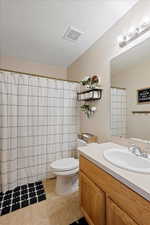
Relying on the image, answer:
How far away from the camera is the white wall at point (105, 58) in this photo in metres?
1.26

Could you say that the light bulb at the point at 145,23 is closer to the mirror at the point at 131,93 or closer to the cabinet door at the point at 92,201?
the mirror at the point at 131,93

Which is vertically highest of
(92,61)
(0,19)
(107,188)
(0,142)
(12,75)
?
(0,19)

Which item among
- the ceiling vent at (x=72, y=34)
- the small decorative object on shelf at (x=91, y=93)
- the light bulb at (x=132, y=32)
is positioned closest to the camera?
the light bulb at (x=132, y=32)

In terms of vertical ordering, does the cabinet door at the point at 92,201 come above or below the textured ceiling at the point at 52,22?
below

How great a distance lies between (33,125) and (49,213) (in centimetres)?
118

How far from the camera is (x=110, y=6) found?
1297mm

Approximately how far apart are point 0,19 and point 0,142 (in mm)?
1661

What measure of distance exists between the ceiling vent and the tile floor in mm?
2396

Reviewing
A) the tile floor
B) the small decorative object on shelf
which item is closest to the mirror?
the small decorative object on shelf

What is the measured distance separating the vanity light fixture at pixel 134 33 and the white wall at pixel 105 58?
5 cm

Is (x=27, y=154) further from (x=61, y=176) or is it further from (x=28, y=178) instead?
(x=61, y=176)

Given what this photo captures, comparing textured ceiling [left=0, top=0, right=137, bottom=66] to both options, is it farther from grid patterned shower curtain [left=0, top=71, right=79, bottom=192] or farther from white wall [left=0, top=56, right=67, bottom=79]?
grid patterned shower curtain [left=0, top=71, right=79, bottom=192]

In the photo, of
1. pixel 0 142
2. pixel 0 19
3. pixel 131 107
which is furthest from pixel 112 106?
pixel 0 19

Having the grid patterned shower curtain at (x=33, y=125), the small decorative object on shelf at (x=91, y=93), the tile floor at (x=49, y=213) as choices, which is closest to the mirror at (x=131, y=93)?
the small decorative object on shelf at (x=91, y=93)
